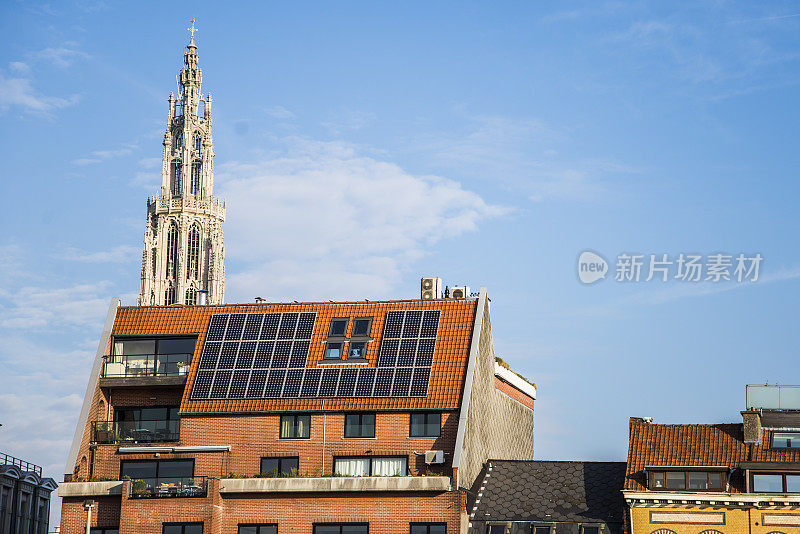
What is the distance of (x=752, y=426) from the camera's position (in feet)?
196

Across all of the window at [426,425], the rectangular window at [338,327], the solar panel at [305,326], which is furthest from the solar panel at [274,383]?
the window at [426,425]

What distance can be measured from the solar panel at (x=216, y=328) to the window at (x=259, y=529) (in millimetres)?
11092

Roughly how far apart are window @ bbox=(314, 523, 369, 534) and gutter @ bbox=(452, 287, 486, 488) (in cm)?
521

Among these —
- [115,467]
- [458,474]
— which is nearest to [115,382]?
[115,467]

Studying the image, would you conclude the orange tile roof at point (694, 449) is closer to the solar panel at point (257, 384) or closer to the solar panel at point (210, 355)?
the solar panel at point (257, 384)

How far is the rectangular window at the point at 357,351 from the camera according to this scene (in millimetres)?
64062

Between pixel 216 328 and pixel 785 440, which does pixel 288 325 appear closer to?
A: pixel 216 328

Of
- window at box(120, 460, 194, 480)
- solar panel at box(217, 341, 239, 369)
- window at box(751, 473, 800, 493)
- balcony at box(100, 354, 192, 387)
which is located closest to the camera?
window at box(751, 473, 800, 493)

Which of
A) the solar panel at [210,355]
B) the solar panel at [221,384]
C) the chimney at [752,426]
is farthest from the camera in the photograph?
the solar panel at [210,355]

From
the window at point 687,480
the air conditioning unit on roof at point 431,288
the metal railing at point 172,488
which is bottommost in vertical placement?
the metal railing at point 172,488

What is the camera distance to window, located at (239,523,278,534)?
196 feet

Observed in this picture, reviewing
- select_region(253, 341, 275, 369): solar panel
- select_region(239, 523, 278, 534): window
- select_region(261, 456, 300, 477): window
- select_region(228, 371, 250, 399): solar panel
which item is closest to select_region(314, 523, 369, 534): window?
select_region(239, 523, 278, 534): window

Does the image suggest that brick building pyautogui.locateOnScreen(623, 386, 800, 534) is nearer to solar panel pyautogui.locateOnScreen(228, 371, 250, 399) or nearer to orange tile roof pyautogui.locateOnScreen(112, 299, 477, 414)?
orange tile roof pyautogui.locateOnScreen(112, 299, 477, 414)

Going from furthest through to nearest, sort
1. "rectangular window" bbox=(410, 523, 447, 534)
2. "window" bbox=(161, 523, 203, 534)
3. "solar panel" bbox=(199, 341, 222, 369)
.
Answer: "solar panel" bbox=(199, 341, 222, 369)
"window" bbox=(161, 523, 203, 534)
"rectangular window" bbox=(410, 523, 447, 534)
